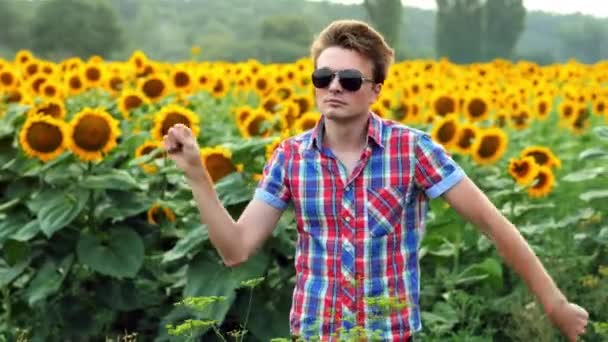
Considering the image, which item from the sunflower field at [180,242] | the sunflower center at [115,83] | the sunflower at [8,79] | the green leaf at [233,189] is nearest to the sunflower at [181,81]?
the sunflower center at [115,83]

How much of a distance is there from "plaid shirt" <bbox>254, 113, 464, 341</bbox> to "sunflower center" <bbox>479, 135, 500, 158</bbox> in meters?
3.00

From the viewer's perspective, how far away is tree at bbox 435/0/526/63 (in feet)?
112

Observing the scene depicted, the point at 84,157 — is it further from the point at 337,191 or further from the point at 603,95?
the point at 603,95

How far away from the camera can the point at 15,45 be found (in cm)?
4706

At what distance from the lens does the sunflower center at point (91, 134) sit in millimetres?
5234

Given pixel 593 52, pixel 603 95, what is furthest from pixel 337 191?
pixel 593 52

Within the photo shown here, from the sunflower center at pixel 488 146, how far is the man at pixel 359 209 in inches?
118

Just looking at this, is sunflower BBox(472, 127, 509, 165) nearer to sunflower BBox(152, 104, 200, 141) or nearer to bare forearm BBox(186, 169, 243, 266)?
sunflower BBox(152, 104, 200, 141)

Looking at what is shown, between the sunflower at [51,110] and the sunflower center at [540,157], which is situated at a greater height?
the sunflower at [51,110]

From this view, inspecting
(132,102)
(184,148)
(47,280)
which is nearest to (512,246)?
(184,148)

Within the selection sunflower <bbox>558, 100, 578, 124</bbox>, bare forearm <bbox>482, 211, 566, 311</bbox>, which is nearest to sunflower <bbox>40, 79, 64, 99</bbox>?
sunflower <bbox>558, 100, 578, 124</bbox>

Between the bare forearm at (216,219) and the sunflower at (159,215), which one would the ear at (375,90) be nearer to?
the bare forearm at (216,219)

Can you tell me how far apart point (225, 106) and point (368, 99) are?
7.26 metres

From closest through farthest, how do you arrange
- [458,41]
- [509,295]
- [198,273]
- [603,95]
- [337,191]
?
[337,191]
[198,273]
[509,295]
[603,95]
[458,41]
